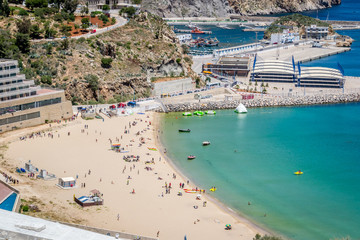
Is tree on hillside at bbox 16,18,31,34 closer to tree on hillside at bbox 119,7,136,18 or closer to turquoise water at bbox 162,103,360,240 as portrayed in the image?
tree on hillside at bbox 119,7,136,18

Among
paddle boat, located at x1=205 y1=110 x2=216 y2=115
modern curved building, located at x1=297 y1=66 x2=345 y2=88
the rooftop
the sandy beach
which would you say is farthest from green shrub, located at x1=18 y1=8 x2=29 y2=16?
the rooftop

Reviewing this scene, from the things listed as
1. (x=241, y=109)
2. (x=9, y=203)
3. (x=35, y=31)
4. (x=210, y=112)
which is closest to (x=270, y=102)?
(x=241, y=109)

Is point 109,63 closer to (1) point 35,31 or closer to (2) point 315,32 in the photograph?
(1) point 35,31

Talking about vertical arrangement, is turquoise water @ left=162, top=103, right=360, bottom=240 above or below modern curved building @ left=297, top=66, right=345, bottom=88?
below

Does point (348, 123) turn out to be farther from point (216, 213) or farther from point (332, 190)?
point (216, 213)

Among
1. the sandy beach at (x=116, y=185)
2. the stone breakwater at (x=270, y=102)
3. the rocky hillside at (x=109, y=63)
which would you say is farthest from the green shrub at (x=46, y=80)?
the stone breakwater at (x=270, y=102)

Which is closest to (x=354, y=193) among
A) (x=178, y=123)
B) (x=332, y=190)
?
(x=332, y=190)
